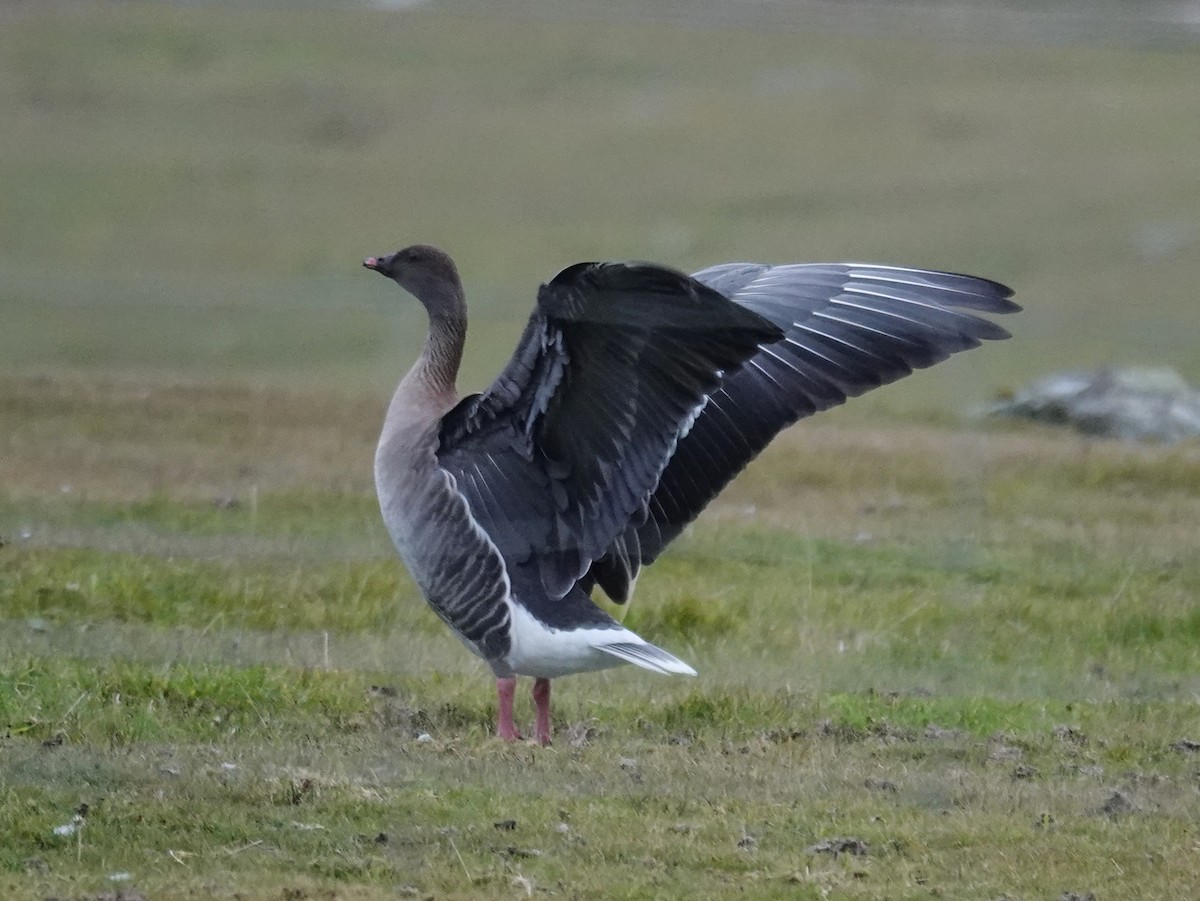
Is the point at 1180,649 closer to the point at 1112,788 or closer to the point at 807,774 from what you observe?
the point at 1112,788

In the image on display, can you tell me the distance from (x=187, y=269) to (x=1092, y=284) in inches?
295

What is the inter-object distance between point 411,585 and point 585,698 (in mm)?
1503

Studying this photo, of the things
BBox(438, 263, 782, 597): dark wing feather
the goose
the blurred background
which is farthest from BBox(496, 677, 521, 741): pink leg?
the blurred background

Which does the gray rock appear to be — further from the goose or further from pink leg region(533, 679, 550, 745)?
pink leg region(533, 679, 550, 745)

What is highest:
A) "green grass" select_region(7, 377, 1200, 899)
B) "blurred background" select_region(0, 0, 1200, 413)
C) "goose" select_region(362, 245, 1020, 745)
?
"blurred background" select_region(0, 0, 1200, 413)

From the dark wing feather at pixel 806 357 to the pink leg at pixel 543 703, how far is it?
0.39 metres

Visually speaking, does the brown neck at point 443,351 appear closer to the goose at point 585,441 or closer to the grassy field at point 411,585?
the goose at point 585,441

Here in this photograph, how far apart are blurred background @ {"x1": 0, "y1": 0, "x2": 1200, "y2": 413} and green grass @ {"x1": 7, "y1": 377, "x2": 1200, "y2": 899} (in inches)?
39.7

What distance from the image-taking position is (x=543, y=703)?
5.85 m

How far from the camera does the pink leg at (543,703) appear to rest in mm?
5758

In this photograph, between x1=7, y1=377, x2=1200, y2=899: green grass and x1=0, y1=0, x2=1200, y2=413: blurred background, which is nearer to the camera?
x1=7, y1=377, x2=1200, y2=899: green grass

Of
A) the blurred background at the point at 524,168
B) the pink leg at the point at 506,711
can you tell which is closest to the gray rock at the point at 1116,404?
the blurred background at the point at 524,168

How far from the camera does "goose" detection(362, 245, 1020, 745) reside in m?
5.12

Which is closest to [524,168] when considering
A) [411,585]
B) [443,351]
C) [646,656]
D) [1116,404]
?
[411,585]
